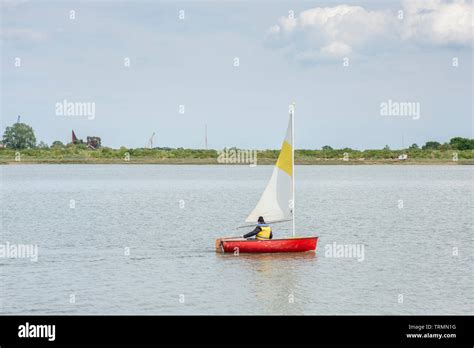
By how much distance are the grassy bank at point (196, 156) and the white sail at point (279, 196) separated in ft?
428

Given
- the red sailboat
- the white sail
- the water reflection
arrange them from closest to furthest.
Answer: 1. the water reflection
2. the red sailboat
3. the white sail

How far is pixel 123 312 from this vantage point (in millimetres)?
24125

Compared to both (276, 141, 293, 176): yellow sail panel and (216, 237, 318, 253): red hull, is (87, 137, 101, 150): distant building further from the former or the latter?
(216, 237, 318, 253): red hull

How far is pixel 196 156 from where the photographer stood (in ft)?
582

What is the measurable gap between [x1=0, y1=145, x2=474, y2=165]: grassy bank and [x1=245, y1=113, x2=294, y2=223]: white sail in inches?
5139

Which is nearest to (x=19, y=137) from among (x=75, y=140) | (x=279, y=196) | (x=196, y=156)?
(x=75, y=140)

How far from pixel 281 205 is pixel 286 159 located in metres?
2.21

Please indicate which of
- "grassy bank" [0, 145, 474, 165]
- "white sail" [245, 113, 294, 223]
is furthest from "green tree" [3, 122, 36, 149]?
"white sail" [245, 113, 294, 223]

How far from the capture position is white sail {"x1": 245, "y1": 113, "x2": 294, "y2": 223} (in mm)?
34406

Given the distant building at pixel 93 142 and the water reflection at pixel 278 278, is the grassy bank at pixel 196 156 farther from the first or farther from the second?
the water reflection at pixel 278 278

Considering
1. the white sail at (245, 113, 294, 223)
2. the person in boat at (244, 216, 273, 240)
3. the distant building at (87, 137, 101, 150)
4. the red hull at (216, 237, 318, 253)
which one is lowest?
the red hull at (216, 237, 318, 253)

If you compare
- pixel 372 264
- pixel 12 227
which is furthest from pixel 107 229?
pixel 372 264
